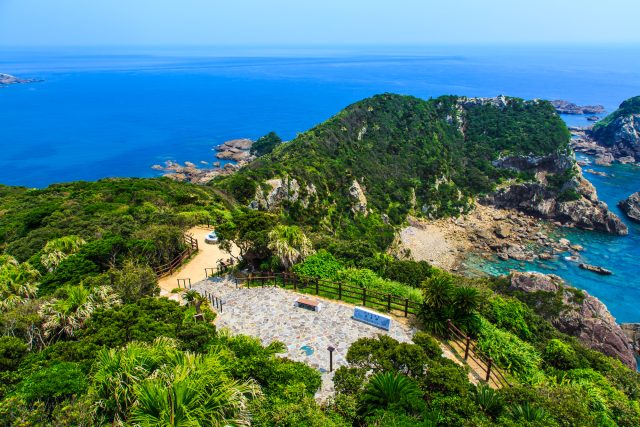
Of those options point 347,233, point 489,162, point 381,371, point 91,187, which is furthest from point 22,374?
point 489,162

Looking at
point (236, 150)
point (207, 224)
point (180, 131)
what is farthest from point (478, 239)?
point (180, 131)

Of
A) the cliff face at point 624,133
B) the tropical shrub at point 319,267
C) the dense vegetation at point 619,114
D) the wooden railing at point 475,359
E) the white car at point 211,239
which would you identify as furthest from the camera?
the dense vegetation at point 619,114

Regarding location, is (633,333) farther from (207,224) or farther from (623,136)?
(623,136)

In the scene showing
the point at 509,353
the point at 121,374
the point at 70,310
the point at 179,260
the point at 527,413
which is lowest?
the point at 179,260

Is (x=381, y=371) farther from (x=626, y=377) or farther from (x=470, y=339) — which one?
(x=626, y=377)

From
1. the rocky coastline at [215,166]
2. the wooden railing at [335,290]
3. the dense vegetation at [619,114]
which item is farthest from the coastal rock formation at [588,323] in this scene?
the dense vegetation at [619,114]

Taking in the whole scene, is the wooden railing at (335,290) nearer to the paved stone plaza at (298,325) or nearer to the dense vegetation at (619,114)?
the paved stone plaza at (298,325)
